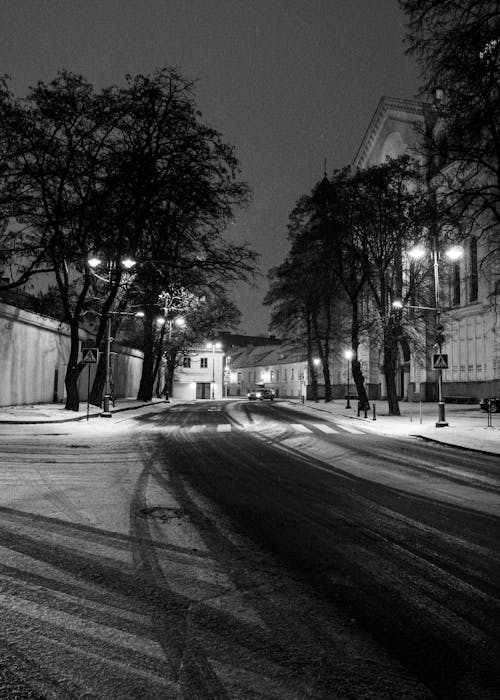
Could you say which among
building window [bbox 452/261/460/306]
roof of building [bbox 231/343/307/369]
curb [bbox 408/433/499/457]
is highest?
building window [bbox 452/261/460/306]

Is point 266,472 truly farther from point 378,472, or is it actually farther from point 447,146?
point 447,146

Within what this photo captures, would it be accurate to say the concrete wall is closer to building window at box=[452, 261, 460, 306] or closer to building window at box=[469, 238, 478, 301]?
building window at box=[452, 261, 460, 306]

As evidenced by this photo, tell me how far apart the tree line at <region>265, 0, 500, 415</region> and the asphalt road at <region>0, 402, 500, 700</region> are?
11457mm

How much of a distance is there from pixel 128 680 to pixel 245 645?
2.17ft

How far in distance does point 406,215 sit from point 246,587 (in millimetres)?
25676

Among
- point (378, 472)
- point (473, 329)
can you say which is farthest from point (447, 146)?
point (473, 329)

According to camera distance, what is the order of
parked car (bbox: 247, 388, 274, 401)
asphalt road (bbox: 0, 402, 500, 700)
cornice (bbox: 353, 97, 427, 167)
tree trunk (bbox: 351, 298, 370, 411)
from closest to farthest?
1. asphalt road (bbox: 0, 402, 500, 700)
2. tree trunk (bbox: 351, 298, 370, 411)
3. cornice (bbox: 353, 97, 427, 167)
4. parked car (bbox: 247, 388, 274, 401)

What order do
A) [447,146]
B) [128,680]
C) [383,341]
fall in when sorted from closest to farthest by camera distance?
1. [128,680]
2. [447,146]
3. [383,341]

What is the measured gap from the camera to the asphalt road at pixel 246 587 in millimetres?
2619

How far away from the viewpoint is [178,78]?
21.8 meters

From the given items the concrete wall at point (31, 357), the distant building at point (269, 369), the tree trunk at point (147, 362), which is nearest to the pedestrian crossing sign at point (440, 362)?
the concrete wall at point (31, 357)

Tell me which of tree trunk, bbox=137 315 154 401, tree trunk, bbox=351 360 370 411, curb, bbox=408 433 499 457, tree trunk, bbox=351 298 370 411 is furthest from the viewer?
tree trunk, bbox=137 315 154 401

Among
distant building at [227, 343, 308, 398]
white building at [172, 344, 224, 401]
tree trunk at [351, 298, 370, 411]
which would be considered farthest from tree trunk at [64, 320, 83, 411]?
white building at [172, 344, 224, 401]

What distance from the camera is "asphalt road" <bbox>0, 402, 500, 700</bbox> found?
2619 mm
